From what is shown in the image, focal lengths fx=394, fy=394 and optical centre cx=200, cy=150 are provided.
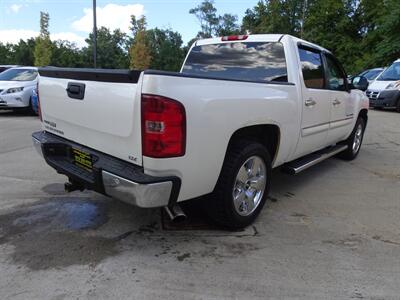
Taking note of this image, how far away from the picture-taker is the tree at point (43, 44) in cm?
5006

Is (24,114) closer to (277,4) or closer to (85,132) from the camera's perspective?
(85,132)

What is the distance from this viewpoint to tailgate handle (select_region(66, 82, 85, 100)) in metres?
3.32

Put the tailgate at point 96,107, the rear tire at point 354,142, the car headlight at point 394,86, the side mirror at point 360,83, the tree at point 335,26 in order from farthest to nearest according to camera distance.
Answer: the tree at point 335,26 → the car headlight at point 394,86 → the rear tire at point 354,142 → the side mirror at point 360,83 → the tailgate at point 96,107

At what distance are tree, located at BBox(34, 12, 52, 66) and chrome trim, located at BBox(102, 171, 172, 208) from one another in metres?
51.3

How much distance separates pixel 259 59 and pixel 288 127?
3.16 ft

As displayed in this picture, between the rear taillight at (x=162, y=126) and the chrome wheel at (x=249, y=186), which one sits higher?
the rear taillight at (x=162, y=126)

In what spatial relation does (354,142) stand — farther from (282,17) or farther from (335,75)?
(282,17)

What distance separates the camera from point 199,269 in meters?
3.09

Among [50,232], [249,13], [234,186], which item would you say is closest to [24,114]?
[50,232]

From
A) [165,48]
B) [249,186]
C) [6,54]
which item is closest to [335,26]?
[165,48]

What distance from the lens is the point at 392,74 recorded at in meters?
15.3

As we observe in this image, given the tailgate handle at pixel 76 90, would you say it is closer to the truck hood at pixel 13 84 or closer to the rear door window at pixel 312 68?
the rear door window at pixel 312 68

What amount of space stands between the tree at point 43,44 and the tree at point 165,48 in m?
12.9

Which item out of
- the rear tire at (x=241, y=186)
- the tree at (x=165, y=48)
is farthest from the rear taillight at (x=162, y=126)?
the tree at (x=165, y=48)
